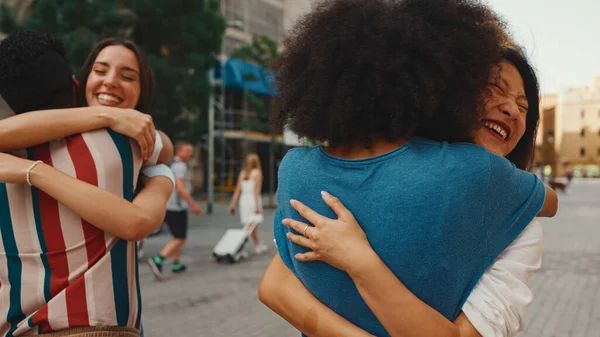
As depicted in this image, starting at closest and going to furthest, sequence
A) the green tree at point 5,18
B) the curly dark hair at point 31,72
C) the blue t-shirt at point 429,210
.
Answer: the blue t-shirt at point 429,210 < the curly dark hair at point 31,72 < the green tree at point 5,18

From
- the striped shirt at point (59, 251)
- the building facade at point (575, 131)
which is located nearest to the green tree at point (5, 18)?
the striped shirt at point (59, 251)

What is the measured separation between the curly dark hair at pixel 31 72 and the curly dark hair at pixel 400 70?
853mm

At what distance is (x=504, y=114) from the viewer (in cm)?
144

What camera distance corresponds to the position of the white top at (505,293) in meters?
1.25

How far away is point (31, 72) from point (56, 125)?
24 cm

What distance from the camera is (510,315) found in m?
1.27

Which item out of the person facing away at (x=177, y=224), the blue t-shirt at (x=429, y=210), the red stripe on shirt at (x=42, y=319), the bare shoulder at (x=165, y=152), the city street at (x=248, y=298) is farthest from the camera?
the person facing away at (x=177, y=224)

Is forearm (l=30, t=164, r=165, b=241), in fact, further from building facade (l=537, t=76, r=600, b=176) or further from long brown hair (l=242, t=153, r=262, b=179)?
building facade (l=537, t=76, r=600, b=176)

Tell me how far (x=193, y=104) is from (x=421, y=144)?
15.5 m

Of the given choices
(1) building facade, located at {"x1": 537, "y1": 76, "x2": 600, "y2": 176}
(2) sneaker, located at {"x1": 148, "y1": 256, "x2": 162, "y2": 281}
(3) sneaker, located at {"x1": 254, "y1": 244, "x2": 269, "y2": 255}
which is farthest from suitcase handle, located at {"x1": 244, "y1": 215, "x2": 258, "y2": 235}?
(1) building facade, located at {"x1": 537, "y1": 76, "x2": 600, "y2": 176}

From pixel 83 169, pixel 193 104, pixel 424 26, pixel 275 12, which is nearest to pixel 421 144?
pixel 424 26

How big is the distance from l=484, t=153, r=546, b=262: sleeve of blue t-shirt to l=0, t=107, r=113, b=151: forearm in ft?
3.42

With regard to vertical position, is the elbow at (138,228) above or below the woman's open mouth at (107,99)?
below

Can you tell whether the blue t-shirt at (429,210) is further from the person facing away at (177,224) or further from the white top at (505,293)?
the person facing away at (177,224)
